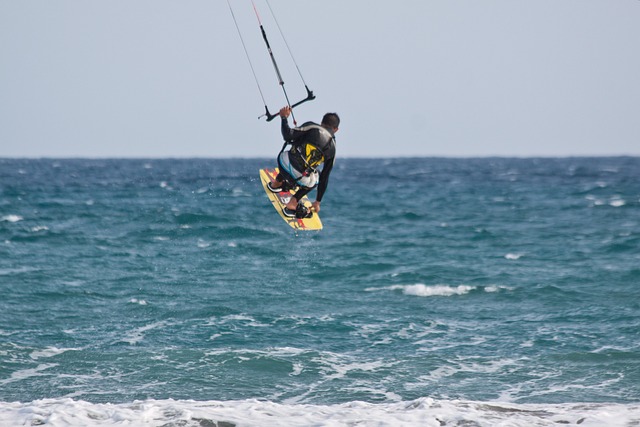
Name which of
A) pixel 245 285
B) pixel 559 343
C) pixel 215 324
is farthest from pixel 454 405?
pixel 245 285

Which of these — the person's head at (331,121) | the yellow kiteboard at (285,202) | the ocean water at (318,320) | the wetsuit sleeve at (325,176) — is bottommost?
the ocean water at (318,320)

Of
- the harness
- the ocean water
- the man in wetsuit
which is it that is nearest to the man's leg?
the man in wetsuit

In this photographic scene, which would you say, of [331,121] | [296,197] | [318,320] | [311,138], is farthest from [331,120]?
[318,320]

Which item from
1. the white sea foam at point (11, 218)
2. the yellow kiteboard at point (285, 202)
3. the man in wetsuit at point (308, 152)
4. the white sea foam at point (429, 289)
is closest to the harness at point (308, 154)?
the man in wetsuit at point (308, 152)

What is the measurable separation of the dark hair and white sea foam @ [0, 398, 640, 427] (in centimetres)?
420

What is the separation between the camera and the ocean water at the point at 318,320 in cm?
1211

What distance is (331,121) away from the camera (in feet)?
42.8

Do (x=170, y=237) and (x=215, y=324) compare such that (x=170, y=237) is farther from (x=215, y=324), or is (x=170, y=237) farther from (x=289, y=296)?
(x=215, y=324)

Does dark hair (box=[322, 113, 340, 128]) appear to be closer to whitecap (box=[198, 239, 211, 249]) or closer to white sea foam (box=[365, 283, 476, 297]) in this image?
white sea foam (box=[365, 283, 476, 297])

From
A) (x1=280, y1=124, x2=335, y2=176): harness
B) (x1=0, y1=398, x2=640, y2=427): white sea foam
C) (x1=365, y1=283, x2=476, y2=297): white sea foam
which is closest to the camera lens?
(x1=0, y1=398, x2=640, y2=427): white sea foam

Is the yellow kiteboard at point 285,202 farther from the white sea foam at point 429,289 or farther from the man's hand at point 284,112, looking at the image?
the white sea foam at point 429,289

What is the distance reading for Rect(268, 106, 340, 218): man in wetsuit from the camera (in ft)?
42.3

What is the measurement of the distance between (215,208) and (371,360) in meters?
29.4

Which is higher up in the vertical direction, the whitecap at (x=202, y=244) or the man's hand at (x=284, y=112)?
the man's hand at (x=284, y=112)
